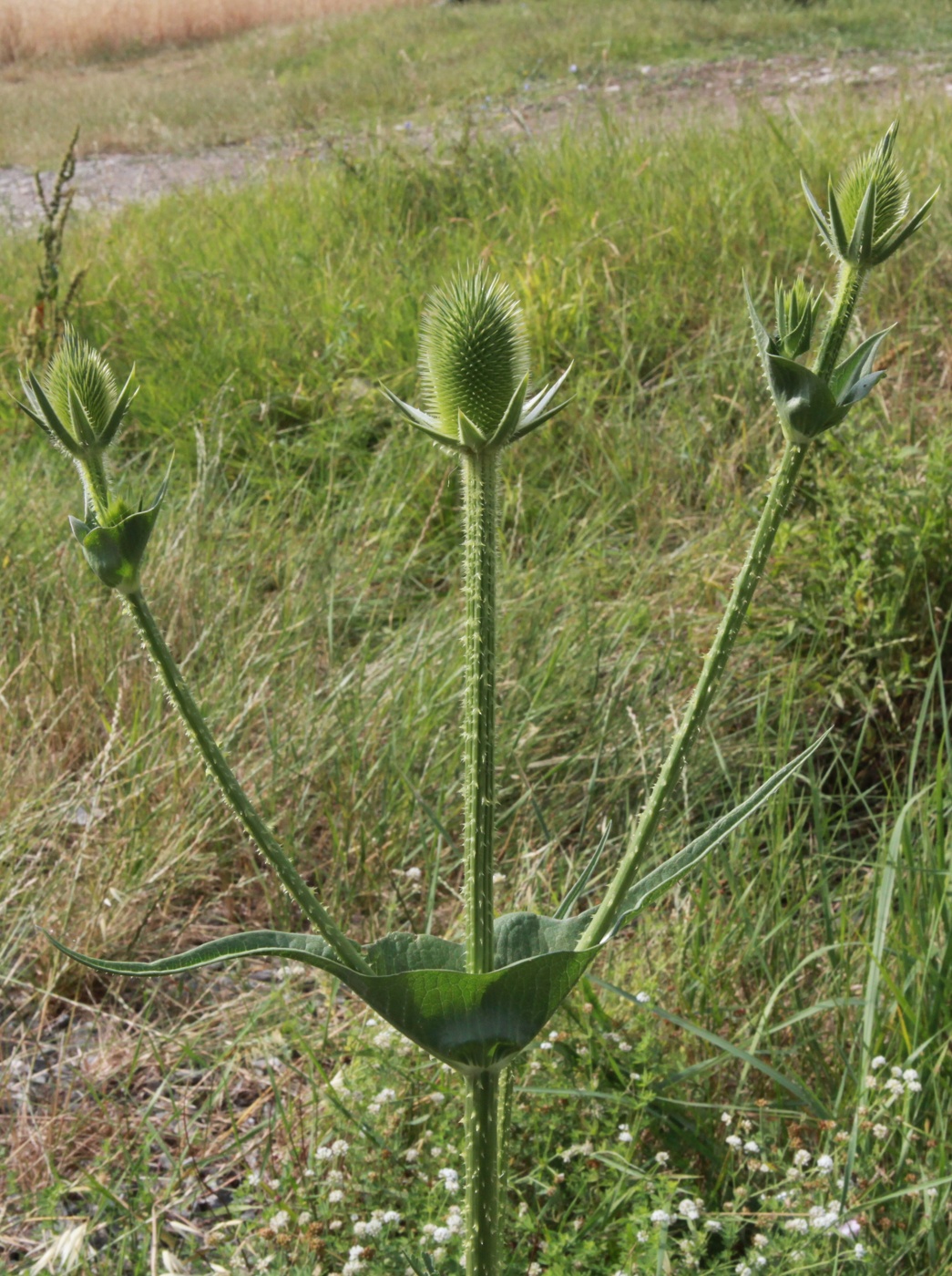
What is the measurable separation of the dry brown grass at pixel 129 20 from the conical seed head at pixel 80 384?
1751 centimetres

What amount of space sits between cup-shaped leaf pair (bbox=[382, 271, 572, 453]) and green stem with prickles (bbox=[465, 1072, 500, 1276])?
0.43m

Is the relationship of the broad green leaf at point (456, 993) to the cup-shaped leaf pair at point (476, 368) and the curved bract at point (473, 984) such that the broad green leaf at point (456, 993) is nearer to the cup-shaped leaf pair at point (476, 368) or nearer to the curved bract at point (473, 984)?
the curved bract at point (473, 984)

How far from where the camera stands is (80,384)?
69 centimetres

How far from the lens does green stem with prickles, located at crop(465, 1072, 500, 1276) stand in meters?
0.77

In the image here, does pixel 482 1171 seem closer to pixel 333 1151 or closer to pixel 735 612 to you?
pixel 735 612

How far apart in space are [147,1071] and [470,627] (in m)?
1.25

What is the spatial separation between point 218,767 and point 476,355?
0.98ft

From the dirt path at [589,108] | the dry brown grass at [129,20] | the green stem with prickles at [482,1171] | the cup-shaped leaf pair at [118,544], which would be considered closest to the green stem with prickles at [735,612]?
the green stem with prickles at [482,1171]

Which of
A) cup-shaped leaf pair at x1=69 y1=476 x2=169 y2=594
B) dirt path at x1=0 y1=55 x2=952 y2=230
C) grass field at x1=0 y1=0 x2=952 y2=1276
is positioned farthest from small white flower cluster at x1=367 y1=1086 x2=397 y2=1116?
dirt path at x1=0 y1=55 x2=952 y2=230

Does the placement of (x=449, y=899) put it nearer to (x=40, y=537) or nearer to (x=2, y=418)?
(x=40, y=537)

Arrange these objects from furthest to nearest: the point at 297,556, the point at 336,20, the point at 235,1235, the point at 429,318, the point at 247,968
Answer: the point at 336,20, the point at 297,556, the point at 247,968, the point at 235,1235, the point at 429,318

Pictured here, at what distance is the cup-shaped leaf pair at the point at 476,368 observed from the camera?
70cm

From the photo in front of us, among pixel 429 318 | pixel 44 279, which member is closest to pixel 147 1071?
pixel 429 318

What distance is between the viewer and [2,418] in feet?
10.7
